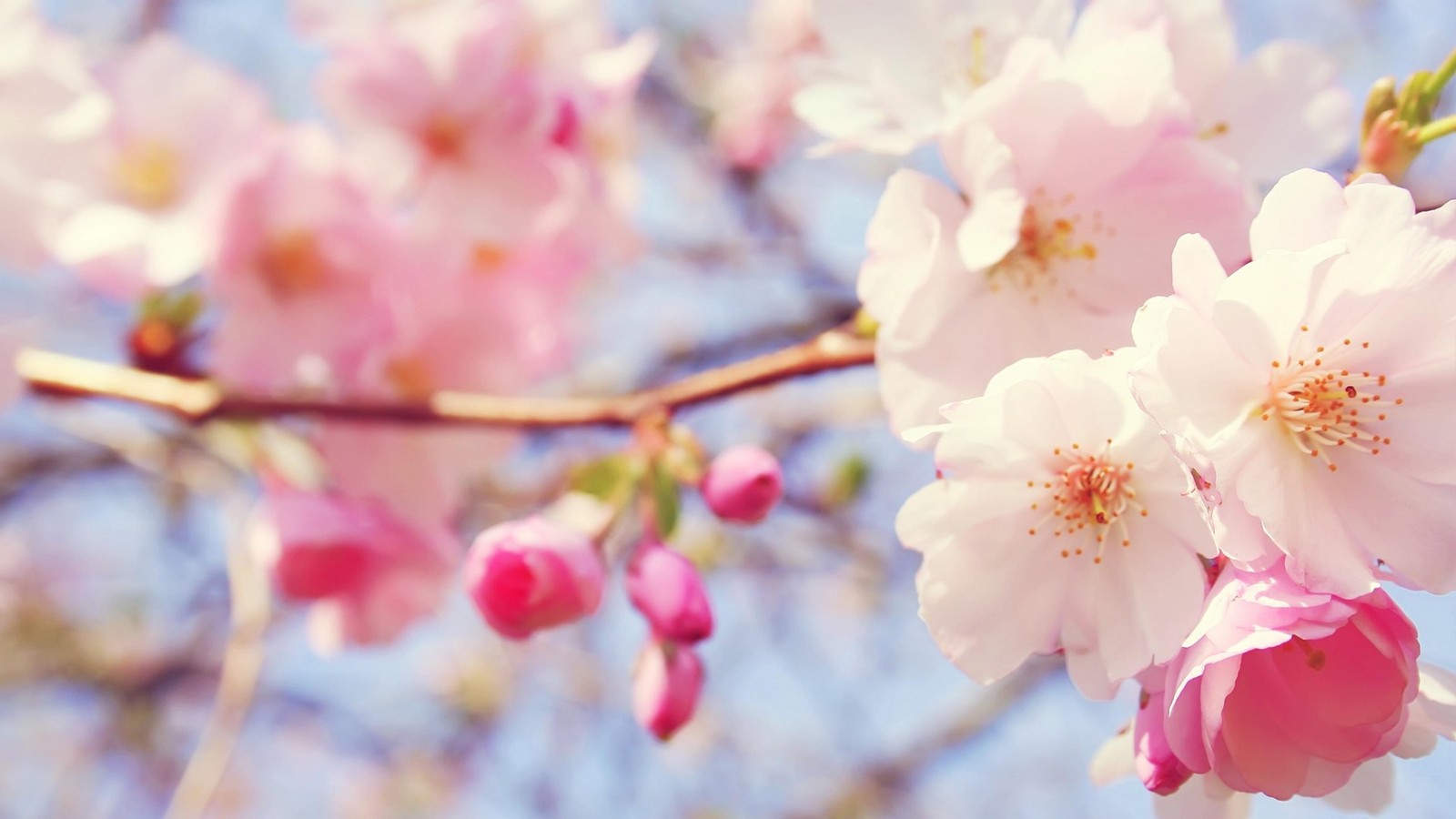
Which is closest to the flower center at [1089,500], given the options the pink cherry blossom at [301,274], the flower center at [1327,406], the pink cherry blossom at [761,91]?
the flower center at [1327,406]

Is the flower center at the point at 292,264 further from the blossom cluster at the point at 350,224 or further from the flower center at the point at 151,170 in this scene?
the flower center at the point at 151,170

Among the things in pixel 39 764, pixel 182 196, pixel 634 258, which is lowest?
pixel 39 764

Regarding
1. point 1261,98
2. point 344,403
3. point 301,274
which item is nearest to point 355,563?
point 344,403

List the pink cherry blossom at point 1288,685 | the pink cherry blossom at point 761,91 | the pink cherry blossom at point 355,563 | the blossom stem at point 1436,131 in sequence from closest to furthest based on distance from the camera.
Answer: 1. the pink cherry blossom at point 1288,685
2. the blossom stem at point 1436,131
3. the pink cherry blossom at point 355,563
4. the pink cherry blossom at point 761,91

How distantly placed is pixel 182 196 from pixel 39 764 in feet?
12.7

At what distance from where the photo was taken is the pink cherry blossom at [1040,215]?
768 mm

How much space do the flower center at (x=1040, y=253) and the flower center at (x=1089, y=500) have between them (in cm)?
17

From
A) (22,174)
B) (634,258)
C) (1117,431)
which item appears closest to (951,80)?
(1117,431)

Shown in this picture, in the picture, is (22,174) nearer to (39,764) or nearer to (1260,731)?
(1260,731)

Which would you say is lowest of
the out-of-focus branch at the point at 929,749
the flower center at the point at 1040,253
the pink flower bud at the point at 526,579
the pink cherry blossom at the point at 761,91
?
the out-of-focus branch at the point at 929,749

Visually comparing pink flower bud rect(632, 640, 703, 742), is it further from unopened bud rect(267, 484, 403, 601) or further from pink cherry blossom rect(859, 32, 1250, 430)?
unopened bud rect(267, 484, 403, 601)

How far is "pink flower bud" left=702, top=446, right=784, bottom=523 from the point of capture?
92 centimetres

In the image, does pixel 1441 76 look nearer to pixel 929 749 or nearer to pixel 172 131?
pixel 172 131

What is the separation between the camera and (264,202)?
135 centimetres
